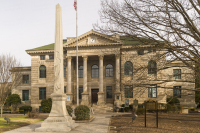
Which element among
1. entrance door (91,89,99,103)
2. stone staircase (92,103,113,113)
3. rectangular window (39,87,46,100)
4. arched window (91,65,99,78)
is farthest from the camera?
rectangular window (39,87,46,100)

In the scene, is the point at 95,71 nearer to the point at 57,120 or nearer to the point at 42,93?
the point at 42,93

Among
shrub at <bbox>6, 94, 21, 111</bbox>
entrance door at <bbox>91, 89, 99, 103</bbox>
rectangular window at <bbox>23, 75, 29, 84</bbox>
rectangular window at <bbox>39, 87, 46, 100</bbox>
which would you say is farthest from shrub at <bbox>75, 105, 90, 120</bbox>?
rectangular window at <bbox>23, 75, 29, 84</bbox>

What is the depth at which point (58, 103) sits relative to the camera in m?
13.8

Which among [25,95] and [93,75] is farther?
[25,95]

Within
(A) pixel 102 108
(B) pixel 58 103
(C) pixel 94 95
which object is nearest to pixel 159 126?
(B) pixel 58 103

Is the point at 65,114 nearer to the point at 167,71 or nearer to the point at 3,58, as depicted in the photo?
the point at 3,58

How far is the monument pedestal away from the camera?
1293cm

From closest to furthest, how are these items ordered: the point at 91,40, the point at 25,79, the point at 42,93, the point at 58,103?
1. the point at 58,103
2. the point at 91,40
3. the point at 42,93
4. the point at 25,79

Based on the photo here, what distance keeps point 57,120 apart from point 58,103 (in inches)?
44.1

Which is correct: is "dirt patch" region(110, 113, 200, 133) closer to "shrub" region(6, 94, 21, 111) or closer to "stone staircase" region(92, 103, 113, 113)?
"stone staircase" region(92, 103, 113, 113)

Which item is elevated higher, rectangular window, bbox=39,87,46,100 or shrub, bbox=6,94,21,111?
rectangular window, bbox=39,87,46,100

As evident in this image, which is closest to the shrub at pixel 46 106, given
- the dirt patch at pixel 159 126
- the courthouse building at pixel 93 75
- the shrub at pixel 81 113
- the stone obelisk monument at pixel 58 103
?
the courthouse building at pixel 93 75

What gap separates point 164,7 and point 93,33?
89.5 ft

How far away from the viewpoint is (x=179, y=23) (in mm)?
12375
